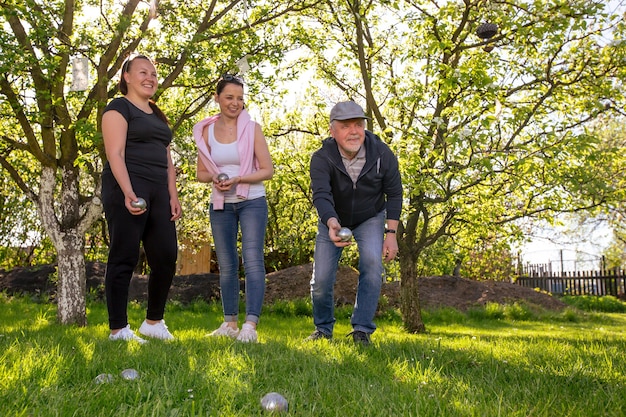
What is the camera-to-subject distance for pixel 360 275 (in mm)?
4629

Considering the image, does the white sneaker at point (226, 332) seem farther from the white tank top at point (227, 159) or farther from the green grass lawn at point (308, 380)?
the white tank top at point (227, 159)

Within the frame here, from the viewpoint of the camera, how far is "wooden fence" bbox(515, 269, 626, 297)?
76.5 ft

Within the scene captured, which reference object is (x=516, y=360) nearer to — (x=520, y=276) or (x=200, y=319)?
(x=200, y=319)

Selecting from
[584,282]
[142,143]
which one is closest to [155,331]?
[142,143]

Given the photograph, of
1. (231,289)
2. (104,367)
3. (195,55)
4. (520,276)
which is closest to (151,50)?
(195,55)

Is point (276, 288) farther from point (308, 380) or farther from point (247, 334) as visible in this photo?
point (308, 380)

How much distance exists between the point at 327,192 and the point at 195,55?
177 inches

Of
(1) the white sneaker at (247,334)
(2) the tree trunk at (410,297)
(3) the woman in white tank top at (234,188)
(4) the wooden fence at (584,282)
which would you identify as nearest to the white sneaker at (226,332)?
(3) the woman in white tank top at (234,188)

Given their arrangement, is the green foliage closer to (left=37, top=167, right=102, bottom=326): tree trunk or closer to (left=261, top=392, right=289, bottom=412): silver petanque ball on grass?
(left=37, top=167, right=102, bottom=326): tree trunk

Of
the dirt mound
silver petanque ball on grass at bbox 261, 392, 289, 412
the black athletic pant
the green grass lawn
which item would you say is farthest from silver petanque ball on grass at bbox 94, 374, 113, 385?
the dirt mound

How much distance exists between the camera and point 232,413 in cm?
212

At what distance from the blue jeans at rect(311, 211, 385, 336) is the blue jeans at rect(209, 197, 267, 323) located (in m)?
0.46

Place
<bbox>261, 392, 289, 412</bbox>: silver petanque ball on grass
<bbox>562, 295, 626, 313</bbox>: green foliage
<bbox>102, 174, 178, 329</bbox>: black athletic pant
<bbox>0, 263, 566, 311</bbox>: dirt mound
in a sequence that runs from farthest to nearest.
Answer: <bbox>562, 295, 626, 313</bbox>: green foliage → <bbox>0, 263, 566, 311</bbox>: dirt mound → <bbox>102, 174, 178, 329</bbox>: black athletic pant → <bbox>261, 392, 289, 412</bbox>: silver petanque ball on grass

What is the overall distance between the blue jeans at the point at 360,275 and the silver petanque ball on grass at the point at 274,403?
2.23 meters
